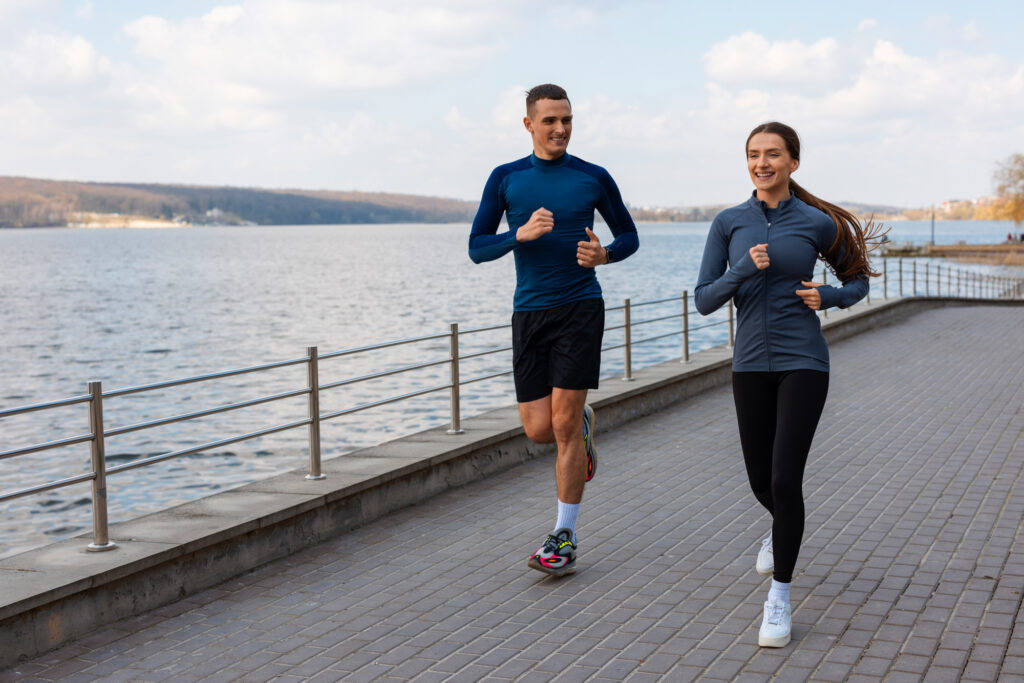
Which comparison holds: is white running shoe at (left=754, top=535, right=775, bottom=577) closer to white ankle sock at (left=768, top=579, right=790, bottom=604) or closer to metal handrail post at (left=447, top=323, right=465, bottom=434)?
white ankle sock at (left=768, top=579, right=790, bottom=604)

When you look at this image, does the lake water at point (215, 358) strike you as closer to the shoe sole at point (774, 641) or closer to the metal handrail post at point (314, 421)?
the metal handrail post at point (314, 421)

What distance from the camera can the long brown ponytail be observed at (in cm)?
473

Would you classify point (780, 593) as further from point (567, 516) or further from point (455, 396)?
point (455, 396)

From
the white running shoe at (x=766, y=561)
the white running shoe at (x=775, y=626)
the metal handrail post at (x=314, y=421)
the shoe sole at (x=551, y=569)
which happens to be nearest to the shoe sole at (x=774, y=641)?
the white running shoe at (x=775, y=626)

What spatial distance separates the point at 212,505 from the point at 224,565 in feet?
1.82

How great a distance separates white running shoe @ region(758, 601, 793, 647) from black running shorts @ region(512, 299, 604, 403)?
1348 millimetres

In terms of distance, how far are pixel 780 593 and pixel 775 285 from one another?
1.23m

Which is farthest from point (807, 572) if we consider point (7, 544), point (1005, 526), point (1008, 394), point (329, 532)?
point (7, 544)

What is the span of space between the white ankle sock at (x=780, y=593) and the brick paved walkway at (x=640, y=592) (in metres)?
0.19

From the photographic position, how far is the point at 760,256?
454 centimetres

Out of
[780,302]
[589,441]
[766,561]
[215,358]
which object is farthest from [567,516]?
[215,358]

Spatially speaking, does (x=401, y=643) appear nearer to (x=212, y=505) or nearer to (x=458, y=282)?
(x=212, y=505)

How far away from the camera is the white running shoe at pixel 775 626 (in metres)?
4.46

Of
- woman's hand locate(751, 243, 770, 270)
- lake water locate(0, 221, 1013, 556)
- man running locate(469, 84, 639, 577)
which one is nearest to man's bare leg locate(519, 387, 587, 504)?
man running locate(469, 84, 639, 577)
